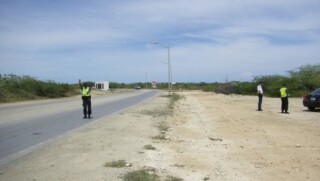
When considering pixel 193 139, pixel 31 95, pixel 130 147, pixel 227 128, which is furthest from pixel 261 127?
pixel 31 95

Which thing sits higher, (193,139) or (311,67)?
(311,67)

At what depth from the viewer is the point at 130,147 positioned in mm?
11859

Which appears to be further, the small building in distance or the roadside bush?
the small building in distance

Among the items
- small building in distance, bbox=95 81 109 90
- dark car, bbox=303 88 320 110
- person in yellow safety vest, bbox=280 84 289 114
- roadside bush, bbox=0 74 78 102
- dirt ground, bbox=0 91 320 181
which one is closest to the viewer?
dirt ground, bbox=0 91 320 181

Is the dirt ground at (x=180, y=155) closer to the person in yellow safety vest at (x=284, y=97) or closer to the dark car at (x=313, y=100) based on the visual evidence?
the person in yellow safety vest at (x=284, y=97)

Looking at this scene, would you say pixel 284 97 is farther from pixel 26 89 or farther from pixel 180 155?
pixel 26 89

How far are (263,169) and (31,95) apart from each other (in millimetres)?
47205

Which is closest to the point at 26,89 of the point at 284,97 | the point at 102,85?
the point at 284,97

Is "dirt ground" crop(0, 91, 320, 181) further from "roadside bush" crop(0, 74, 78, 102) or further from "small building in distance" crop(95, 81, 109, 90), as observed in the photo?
"small building in distance" crop(95, 81, 109, 90)

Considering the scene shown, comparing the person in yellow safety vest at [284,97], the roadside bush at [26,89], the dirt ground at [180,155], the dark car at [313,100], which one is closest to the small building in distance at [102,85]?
the roadside bush at [26,89]

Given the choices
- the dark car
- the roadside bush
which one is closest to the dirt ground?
the dark car

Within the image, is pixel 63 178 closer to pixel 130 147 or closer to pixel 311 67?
pixel 130 147

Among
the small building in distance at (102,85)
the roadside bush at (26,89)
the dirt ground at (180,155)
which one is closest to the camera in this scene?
the dirt ground at (180,155)

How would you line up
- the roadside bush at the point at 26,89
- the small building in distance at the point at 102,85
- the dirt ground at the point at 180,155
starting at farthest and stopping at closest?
the small building in distance at the point at 102,85 → the roadside bush at the point at 26,89 → the dirt ground at the point at 180,155
